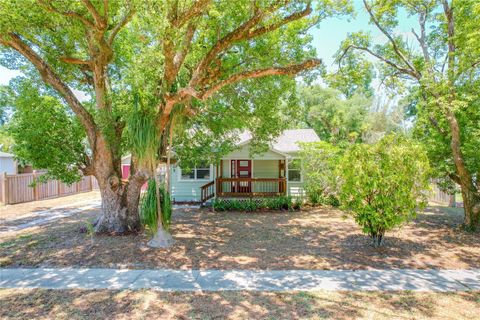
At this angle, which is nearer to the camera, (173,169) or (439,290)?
(439,290)

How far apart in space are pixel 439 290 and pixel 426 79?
622 cm

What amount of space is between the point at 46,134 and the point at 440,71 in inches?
490

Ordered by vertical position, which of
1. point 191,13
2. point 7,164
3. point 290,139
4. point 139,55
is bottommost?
point 7,164

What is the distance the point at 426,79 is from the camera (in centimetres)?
845

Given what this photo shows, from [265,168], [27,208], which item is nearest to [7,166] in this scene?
[27,208]

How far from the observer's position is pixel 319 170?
48.3 ft

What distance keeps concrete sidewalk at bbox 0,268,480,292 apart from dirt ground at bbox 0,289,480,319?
23 cm

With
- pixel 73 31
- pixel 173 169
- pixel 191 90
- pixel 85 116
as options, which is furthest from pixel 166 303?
pixel 173 169

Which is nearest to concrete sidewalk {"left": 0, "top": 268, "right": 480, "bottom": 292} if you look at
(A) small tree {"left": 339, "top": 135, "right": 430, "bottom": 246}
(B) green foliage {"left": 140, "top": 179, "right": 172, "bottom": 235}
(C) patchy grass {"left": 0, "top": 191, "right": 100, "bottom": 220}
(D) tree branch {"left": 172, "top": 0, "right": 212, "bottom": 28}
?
(A) small tree {"left": 339, "top": 135, "right": 430, "bottom": 246}

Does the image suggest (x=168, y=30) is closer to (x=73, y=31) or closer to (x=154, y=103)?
(x=154, y=103)

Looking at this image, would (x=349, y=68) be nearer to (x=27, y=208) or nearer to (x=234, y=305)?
(x=234, y=305)

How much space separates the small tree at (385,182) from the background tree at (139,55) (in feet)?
8.85

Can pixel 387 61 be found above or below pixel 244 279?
above

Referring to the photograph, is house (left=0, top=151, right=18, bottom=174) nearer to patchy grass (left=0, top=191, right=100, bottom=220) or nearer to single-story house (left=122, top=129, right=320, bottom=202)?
patchy grass (left=0, top=191, right=100, bottom=220)
